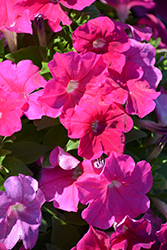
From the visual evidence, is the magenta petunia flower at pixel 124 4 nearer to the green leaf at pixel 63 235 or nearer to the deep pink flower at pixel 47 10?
the deep pink flower at pixel 47 10

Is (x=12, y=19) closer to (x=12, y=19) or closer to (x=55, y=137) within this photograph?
(x=12, y=19)

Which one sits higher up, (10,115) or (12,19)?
(12,19)

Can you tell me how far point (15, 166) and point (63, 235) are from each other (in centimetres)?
25

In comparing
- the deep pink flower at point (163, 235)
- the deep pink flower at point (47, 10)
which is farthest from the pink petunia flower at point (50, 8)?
the deep pink flower at point (163, 235)

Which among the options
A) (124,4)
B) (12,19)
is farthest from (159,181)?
(124,4)

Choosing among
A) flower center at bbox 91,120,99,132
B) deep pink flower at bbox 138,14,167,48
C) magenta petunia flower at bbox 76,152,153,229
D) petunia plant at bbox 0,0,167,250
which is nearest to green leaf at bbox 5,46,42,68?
petunia plant at bbox 0,0,167,250

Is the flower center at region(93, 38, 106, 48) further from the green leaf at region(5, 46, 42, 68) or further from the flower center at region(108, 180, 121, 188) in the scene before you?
the flower center at region(108, 180, 121, 188)

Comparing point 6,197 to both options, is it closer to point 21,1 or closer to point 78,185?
point 78,185

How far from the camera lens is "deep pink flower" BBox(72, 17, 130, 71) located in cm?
75

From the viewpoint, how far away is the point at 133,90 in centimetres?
79

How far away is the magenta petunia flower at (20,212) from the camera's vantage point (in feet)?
2.23

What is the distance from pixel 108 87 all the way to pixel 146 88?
0.44 feet

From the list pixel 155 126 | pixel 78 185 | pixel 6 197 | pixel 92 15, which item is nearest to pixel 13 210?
pixel 6 197

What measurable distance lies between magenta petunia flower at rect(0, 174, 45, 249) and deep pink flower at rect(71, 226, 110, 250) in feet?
0.37
